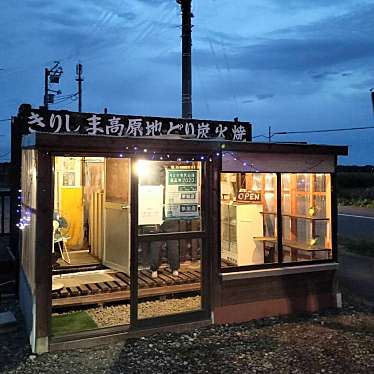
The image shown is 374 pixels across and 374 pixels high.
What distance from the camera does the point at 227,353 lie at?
5059mm

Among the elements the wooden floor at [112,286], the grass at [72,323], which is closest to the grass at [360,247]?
the wooden floor at [112,286]

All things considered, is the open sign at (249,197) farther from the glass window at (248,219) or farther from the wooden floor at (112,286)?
the wooden floor at (112,286)

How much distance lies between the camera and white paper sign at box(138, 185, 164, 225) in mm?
5691

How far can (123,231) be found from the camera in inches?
288

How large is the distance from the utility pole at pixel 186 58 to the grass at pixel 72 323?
18.9ft

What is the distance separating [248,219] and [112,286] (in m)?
2.26

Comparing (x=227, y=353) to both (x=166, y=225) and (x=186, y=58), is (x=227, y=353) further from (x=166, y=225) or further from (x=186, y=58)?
(x=186, y=58)

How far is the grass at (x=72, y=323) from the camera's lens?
5531 mm

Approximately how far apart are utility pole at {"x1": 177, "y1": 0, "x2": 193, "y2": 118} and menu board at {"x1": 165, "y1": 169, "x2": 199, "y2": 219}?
478 centimetres

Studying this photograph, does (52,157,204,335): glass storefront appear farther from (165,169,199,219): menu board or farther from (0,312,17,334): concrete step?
(0,312,17,334): concrete step

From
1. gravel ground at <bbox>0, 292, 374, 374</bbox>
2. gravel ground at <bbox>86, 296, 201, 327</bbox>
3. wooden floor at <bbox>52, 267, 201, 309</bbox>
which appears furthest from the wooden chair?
gravel ground at <bbox>0, 292, 374, 374</bbox>

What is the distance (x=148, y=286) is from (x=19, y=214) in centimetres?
255

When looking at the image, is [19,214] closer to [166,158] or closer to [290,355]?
[166,158]

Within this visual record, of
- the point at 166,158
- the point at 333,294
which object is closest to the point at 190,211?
the point at 166,158
